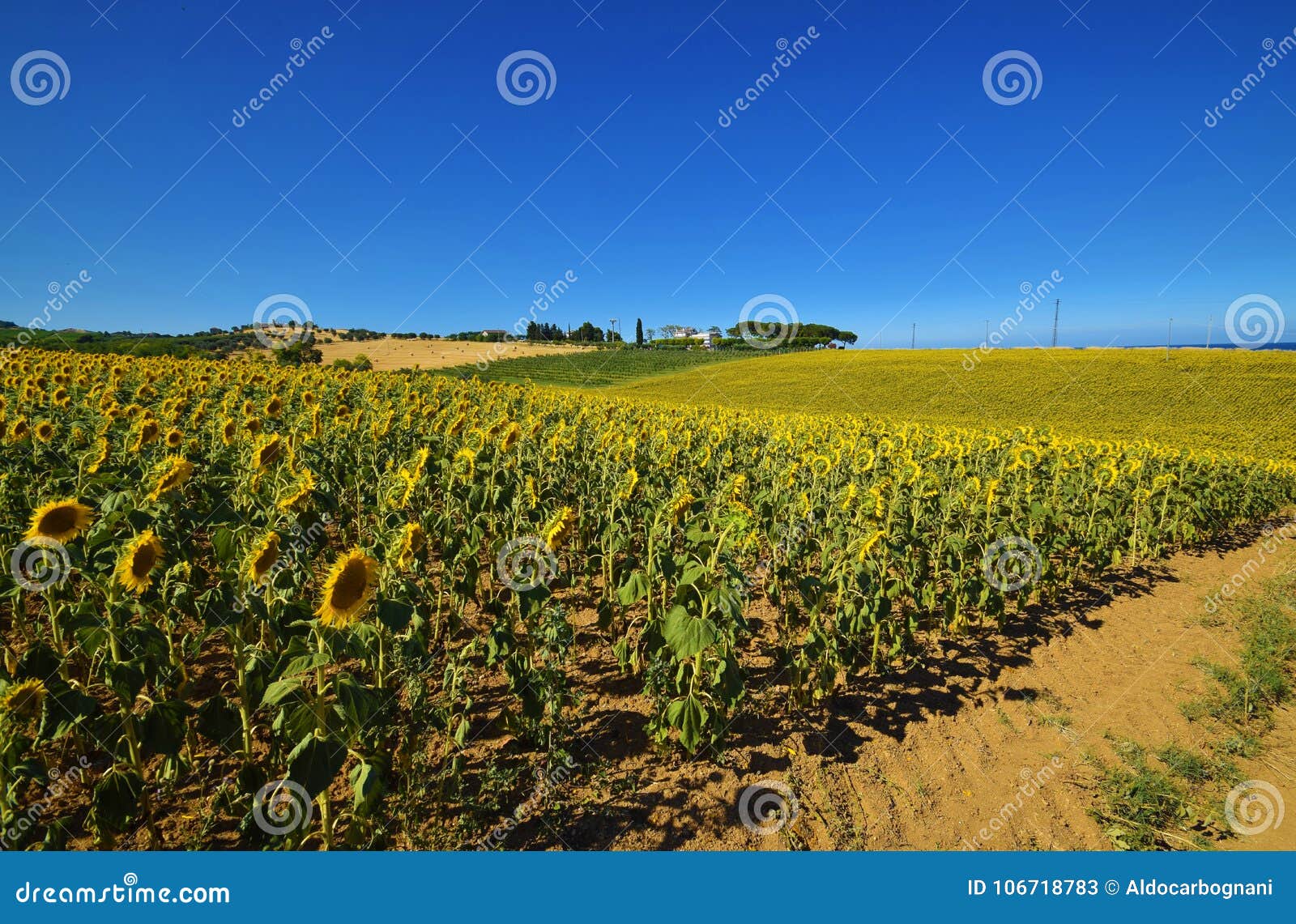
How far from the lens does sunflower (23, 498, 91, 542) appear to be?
Result: 3.21 meters

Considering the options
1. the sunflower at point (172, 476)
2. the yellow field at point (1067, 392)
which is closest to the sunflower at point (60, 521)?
the sunflower at point (172, 476)

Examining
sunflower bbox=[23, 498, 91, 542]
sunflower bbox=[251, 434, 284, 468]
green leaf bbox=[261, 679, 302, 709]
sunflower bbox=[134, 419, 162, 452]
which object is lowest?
green leaf bbox=[261, 679, 302, 709]

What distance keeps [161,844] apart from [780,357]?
6974 cm

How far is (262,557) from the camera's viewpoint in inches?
104

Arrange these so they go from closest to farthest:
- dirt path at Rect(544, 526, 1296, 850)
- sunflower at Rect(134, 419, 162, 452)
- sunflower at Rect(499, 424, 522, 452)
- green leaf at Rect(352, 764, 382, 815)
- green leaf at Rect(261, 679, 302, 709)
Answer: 1. green leaf at Rect(261, 679, 302, 709)
2. green leaf at Rect(352, 764, 382, 815)
3. dirt path at Rect(544, 526, 1296, 850)
4. sunflower at Rect(134, 419, 162, 452)
5. sunflower at Rect(499, 424, 522, 452)

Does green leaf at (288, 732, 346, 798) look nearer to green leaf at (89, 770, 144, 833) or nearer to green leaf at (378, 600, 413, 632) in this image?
green leaf at (378, 600, 413, 632)

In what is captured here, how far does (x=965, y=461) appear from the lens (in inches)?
438

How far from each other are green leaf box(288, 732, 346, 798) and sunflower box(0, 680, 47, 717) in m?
1.17

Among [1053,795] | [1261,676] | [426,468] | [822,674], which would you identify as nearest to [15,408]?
[426,468]

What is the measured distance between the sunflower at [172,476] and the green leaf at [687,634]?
3488 mm

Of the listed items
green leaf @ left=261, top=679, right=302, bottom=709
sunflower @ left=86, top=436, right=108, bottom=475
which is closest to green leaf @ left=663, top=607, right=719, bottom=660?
green leaf @ left=261, top=679, right=302, bottom=709

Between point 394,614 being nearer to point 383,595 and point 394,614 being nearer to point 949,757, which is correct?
point 383,595

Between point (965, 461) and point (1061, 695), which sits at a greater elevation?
point (965, 461)

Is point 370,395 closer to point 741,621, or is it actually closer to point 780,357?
point 741,621
